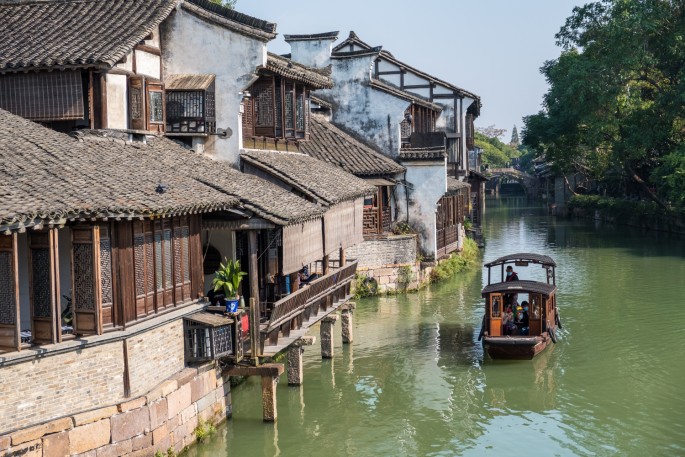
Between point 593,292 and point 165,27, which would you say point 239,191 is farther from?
point 593,292

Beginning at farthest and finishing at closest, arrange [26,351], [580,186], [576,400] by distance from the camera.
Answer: [580,186]
[576,400]
[26,351]

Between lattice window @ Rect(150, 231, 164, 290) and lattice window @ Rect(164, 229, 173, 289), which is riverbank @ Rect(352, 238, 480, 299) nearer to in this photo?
lattice window @ Rect(164, 229, 173, 289)

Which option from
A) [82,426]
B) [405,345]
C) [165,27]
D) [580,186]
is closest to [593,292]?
[405,345]

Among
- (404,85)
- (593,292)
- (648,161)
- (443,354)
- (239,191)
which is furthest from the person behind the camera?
(648,161)

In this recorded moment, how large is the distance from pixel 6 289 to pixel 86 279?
1575 millimetres

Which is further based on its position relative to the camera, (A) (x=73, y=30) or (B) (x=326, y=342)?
(B) (x=326, y=342)

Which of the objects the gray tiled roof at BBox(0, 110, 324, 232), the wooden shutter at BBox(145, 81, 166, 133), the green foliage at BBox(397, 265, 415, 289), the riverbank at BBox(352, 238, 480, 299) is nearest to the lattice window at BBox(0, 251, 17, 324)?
the gray tiled roof at BBox(0, 110, 324, 232)

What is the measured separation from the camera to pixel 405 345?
29.7 meters

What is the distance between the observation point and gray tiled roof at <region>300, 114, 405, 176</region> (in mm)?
38562

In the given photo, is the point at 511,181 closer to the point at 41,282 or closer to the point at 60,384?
the point at 41,282

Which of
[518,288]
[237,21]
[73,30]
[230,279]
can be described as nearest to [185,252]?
[230,279]

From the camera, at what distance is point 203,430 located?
19.2 meters

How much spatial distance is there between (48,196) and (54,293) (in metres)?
1.66

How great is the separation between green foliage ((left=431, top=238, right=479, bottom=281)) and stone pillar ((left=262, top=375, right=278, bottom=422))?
72.2 ft
